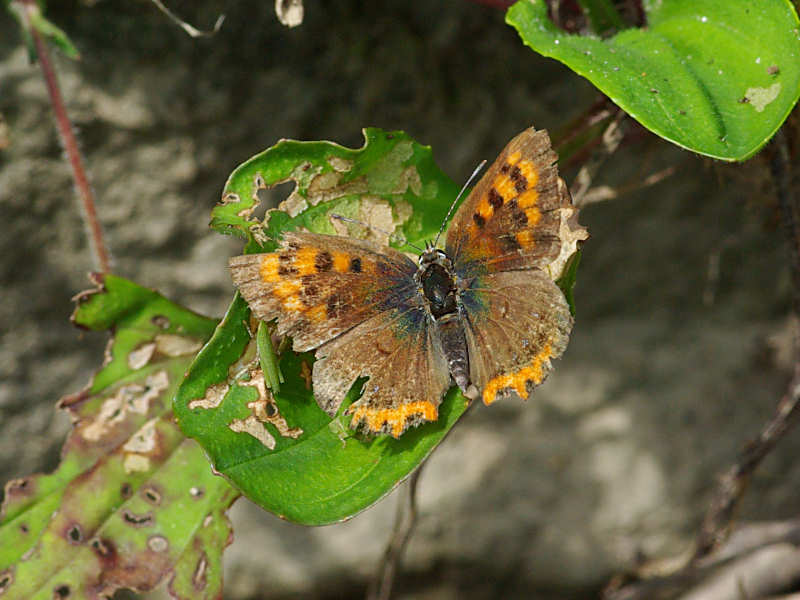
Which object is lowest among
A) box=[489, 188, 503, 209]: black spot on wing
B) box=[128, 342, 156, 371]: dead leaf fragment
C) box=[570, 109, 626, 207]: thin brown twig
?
box=[489, 188, 503, 209]: black spot on wing

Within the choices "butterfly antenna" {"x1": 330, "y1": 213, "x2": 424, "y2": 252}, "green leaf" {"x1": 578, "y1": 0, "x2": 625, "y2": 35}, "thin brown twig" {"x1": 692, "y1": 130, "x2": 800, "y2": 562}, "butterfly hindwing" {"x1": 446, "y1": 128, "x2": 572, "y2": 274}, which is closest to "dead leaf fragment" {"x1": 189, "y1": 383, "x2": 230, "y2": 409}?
"butterfly antenna" {"x1": 330, "y1": 213, "x2": 424, "y2": 252}

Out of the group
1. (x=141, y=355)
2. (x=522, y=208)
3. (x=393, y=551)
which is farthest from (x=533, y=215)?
(x=393, y=551)

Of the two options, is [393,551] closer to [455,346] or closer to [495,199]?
[455,346]

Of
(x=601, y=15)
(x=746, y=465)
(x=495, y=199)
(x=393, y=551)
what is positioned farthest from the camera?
(x=393, y=551)

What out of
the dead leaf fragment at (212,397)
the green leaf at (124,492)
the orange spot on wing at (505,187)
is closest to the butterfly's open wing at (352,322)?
the dead leaf fragment at (212,397)

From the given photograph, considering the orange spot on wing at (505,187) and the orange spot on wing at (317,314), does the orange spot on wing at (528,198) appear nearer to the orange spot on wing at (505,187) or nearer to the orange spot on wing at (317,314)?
the orange spot on wing at (505,187)

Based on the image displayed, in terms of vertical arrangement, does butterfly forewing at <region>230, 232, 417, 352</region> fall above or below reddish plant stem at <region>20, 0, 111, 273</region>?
below

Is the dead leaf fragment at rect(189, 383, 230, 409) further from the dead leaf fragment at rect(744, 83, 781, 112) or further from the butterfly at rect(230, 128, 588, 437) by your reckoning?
the dead leaf fragment at rect(744, 83, 781, 112)

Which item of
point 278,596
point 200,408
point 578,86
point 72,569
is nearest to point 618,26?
point 578,86

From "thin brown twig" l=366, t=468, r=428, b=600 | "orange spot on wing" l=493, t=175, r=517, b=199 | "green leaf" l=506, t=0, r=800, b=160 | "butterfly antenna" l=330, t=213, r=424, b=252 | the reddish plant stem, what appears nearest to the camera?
"green leaf" l=506, t=0, r=800, b=160
